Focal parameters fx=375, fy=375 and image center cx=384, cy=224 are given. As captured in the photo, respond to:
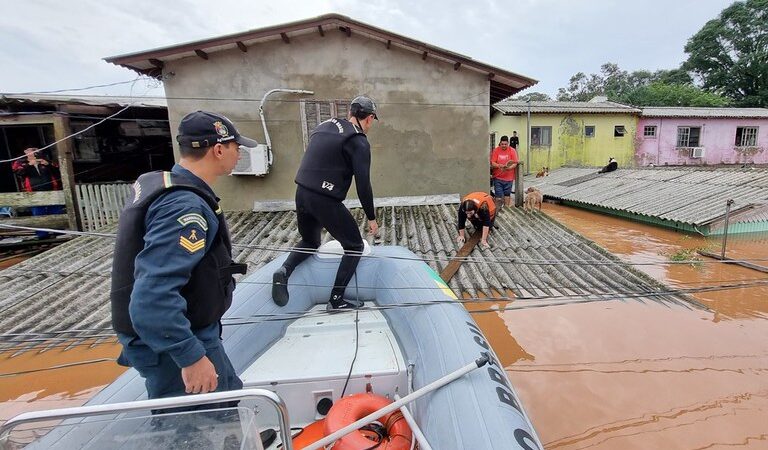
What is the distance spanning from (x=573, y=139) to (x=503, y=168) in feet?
53.7

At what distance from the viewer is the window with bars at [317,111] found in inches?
312

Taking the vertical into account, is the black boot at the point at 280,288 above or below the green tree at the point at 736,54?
below

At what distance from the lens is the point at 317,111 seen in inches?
313

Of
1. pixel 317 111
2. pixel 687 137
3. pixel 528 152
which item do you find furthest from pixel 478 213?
pixel 687 137

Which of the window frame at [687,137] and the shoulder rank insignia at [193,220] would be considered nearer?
the shoulder rank insignia at [193,220]

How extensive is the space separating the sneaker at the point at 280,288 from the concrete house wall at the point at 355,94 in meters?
5.36

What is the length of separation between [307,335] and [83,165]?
1038 centimetres

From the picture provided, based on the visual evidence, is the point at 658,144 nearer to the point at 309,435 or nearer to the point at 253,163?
the point at 253,163

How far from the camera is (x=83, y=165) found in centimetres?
991

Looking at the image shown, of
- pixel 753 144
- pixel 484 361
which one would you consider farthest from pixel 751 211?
pixel 753 144

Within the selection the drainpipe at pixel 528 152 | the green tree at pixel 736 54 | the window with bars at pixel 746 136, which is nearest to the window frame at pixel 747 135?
the window with bars at pixel 746 136

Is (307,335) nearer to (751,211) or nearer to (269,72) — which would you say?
(269,72)

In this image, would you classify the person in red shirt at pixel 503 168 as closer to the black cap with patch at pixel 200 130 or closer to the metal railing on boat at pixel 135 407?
the black cap with patch at pixel 200 130

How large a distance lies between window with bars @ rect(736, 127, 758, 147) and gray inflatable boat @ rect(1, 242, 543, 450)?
Answer: 29.6 meters
